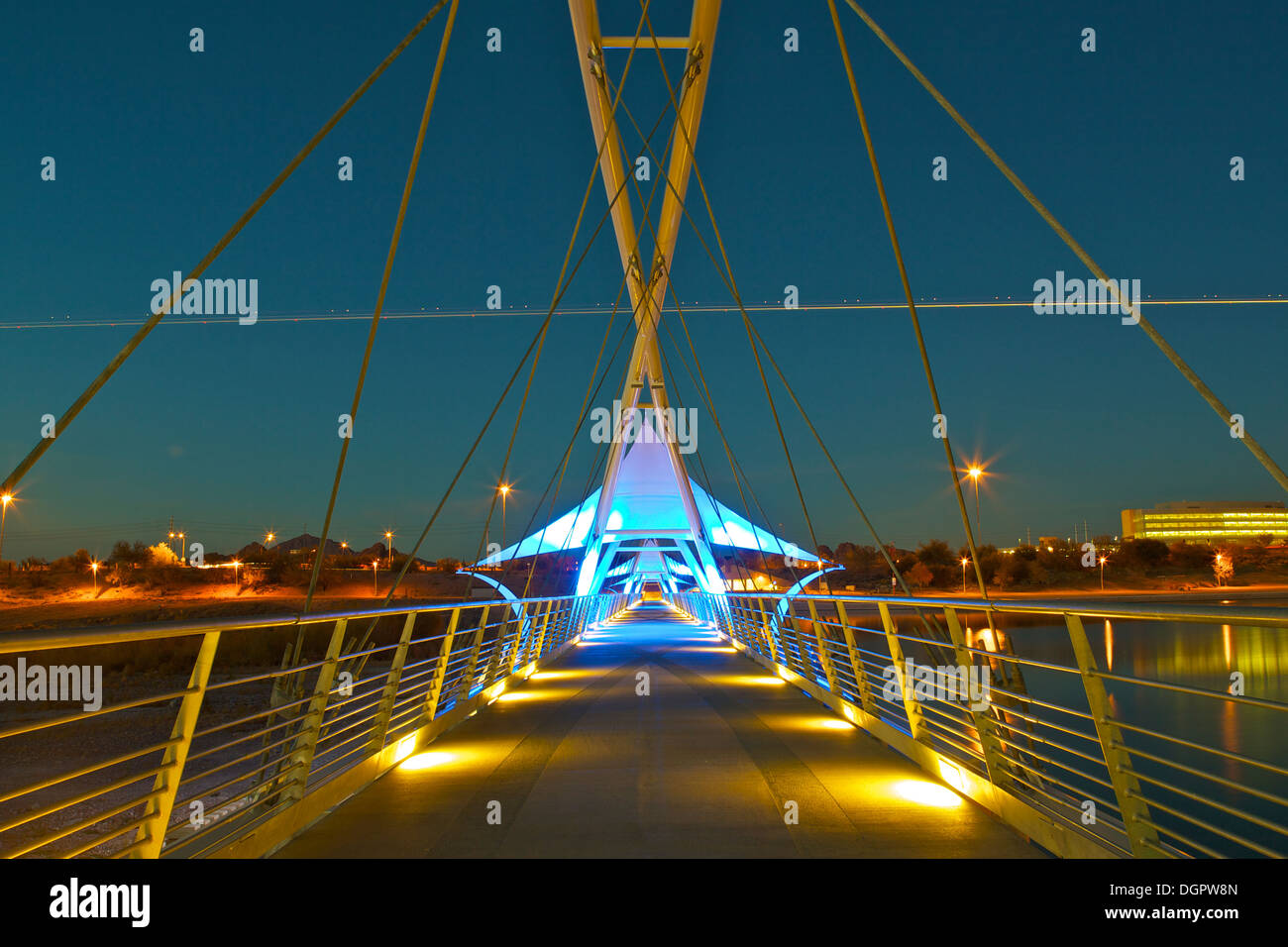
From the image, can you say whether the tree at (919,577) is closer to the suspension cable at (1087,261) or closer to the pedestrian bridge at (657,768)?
the pedestrian bridge at (657,768)

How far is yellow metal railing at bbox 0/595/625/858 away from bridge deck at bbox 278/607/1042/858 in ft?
1.07

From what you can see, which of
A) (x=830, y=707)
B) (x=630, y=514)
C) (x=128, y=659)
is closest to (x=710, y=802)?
(x=830, y=707)

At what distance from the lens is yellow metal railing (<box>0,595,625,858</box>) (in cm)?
306

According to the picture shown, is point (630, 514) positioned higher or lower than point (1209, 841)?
higher

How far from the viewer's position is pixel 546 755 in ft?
21.4

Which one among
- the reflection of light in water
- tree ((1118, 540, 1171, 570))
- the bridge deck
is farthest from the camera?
tree ((1118, 540, 1171, 570))

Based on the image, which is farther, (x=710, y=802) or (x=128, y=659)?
(x=128, y=659)

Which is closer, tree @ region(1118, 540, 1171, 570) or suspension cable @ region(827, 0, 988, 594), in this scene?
suspension cable @ region(827, 0, 988, 594)

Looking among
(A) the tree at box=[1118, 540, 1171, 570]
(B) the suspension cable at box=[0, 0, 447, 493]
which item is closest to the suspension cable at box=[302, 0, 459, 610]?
(B) the suspension cable at box=[0, 0, 447, 493]

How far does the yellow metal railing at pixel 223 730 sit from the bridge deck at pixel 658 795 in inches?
12.8

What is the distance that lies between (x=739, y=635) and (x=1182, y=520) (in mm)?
106842

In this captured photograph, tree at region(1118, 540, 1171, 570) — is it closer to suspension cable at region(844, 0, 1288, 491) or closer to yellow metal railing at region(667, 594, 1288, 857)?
yellow metal railing at region(667, 594, 1288, 857)
